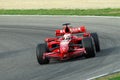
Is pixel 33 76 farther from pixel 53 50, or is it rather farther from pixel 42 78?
pixel 53 50

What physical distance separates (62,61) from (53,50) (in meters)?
0.53

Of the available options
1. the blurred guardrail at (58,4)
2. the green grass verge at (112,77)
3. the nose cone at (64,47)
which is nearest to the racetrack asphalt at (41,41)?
the nose cone at (64,47)

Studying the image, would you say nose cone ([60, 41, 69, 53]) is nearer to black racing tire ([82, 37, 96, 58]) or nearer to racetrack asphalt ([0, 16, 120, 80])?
racetrack asphalt ([0, 16, 120, 80])

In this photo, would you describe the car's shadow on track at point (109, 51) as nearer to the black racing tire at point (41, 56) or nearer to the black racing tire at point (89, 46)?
the black racing tire at point (89, 46)

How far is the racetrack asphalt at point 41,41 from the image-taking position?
1623 cm

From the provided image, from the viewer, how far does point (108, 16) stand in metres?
32.9

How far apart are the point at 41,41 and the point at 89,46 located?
6.77 metres

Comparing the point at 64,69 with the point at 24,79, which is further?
the point at 64,69

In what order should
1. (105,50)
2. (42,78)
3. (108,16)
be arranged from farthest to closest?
(108,16)
(105,50)
(42,78)

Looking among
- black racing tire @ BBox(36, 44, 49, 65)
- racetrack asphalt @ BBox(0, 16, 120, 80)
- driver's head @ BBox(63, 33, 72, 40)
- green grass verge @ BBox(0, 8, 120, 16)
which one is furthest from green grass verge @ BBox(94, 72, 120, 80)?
green grass verge @ BBox(0, 8, 120, 16)

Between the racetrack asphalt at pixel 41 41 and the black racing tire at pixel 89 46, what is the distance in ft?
0.68

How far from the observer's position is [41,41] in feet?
81.0

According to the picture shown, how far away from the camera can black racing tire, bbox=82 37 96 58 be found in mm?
18156

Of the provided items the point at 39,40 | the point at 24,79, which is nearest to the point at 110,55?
the point at 24,79
